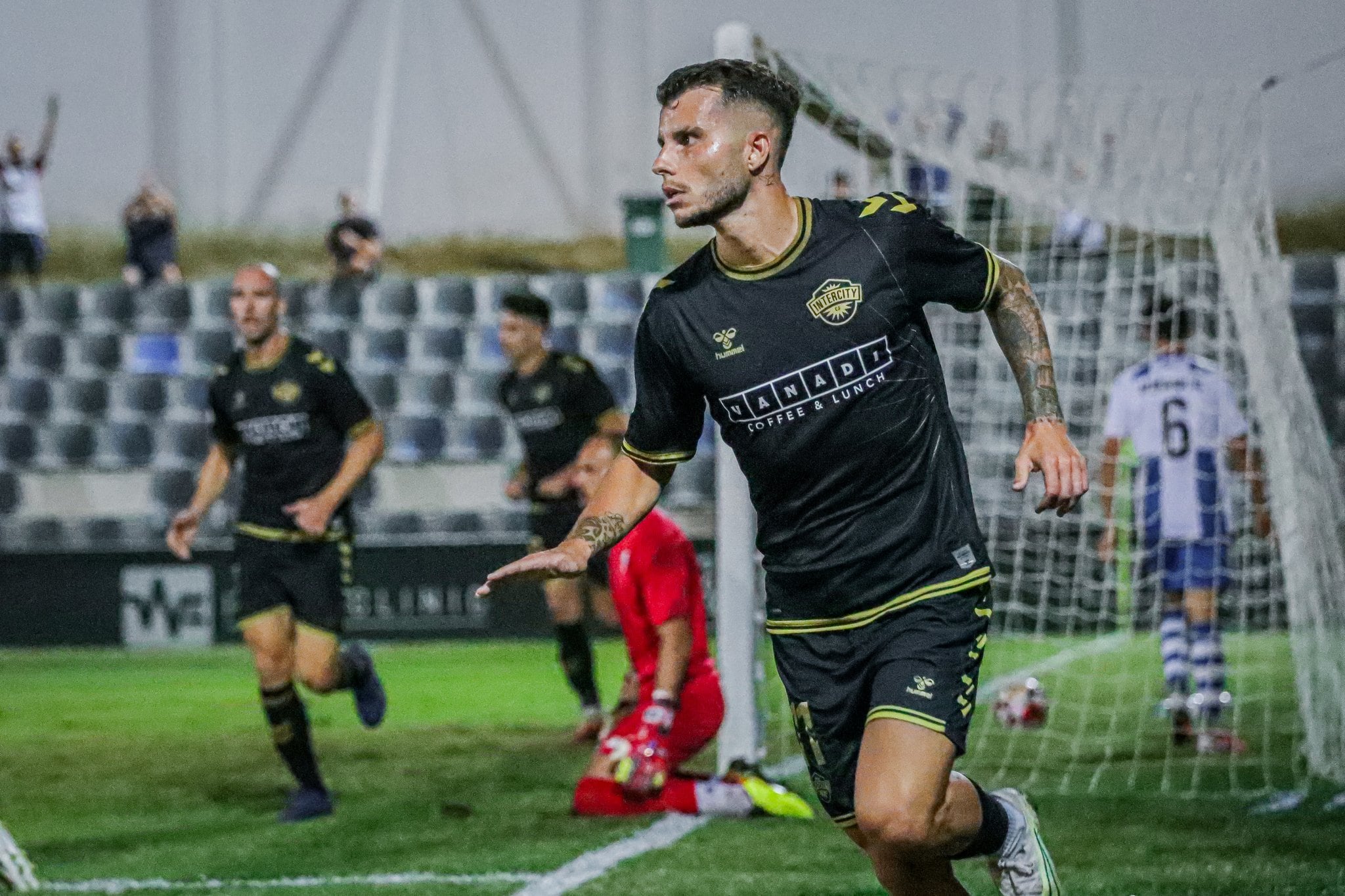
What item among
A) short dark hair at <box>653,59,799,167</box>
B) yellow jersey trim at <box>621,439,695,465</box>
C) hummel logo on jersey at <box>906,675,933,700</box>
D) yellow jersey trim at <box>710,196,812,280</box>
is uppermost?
short dark hair at <box>653,59,799,167</box>

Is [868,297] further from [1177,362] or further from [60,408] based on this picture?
[60,408]

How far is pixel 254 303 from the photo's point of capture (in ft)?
24.8

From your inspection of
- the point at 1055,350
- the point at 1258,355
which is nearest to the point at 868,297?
the point at 1258,355

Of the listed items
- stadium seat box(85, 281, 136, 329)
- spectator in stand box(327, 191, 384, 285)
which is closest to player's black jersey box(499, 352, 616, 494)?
spectator in stand box(327, 191, 384, 285)

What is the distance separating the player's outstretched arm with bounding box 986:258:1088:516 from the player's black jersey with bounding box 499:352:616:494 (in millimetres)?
5541

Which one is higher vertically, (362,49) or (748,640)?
(362,49)

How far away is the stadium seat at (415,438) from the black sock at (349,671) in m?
8.68

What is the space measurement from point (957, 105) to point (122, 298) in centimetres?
1088

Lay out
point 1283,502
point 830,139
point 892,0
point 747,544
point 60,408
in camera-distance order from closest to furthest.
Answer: point 747,544
point 1283,502
point 830,139
point 60,408
point 892,0

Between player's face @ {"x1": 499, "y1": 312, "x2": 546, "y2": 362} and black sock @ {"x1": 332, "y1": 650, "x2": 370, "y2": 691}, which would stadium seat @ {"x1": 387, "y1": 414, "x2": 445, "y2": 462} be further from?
black sock @ {"x1": 332, "y1": 650, "x2": 370, "y2": 691}

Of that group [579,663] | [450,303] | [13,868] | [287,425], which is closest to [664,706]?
[287,425]

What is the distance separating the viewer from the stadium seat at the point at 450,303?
56.2ft

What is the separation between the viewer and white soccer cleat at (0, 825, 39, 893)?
5602 millimetres

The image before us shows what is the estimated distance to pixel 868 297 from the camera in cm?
421
